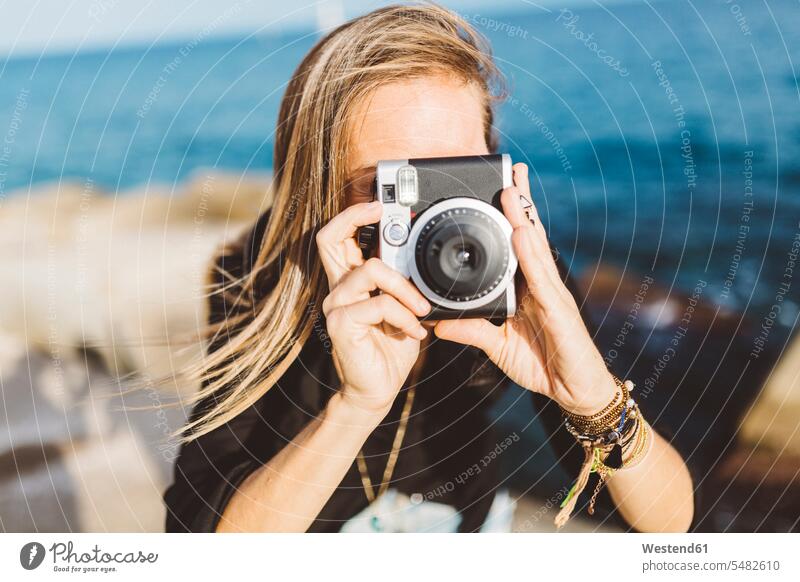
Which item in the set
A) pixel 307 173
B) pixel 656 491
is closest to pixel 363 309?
pixel 307 173

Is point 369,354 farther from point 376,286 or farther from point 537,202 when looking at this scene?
point 537,202

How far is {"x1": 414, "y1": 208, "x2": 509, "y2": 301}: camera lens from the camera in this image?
58cm

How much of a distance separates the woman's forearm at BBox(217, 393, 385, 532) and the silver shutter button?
174 mm

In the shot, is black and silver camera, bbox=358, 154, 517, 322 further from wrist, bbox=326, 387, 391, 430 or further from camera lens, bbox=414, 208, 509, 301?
wrist, bbox=326, 387, 391, 430

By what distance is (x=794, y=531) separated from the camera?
2.73 feet

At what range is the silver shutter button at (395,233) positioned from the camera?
60cm

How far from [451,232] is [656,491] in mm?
406

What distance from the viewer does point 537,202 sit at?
1.03 meters

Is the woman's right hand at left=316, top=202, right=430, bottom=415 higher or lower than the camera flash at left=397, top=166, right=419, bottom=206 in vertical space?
lower

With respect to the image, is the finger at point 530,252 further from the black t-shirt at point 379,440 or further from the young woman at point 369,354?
the black t-shirt at point 379,440

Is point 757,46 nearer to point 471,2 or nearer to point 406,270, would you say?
point 471,2
